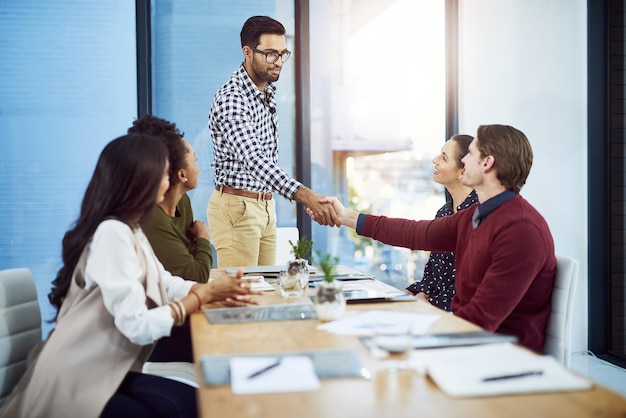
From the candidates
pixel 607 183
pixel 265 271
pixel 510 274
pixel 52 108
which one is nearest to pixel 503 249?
pixel 510 274

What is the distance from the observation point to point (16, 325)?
1.85 m

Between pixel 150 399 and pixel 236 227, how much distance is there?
1.65 metres

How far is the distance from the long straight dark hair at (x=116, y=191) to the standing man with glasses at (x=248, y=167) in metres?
1.46

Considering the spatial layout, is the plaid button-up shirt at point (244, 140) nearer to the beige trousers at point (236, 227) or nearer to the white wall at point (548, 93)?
the beige trousers at point (236, 227)

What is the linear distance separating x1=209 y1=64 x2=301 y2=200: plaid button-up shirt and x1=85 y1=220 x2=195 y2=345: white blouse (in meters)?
1.56

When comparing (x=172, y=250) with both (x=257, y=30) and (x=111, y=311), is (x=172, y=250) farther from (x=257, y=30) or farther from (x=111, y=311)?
(x=257, y=30)

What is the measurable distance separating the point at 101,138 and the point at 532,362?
134 inches

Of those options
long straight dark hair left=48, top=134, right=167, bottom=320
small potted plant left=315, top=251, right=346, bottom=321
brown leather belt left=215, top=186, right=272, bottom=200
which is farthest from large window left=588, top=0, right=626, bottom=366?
long straight dark hair left=48, top=134, right=167, bottom=320

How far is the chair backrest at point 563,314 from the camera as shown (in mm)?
2047

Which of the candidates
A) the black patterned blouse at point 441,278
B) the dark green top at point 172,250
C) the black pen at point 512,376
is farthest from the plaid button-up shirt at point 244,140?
the black pen at point 512,376

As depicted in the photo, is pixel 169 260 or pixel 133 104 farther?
pixel 133 104

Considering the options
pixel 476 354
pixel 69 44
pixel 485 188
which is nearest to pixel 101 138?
pixel 69 44

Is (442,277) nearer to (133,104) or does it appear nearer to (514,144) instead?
(514,144)

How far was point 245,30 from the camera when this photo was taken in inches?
134
